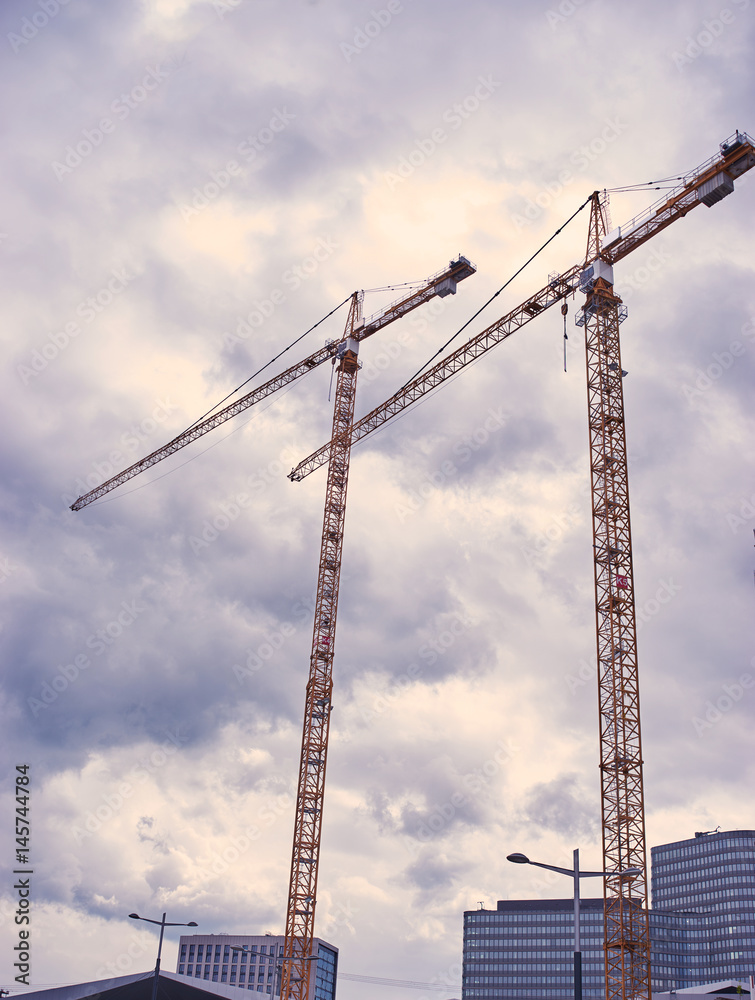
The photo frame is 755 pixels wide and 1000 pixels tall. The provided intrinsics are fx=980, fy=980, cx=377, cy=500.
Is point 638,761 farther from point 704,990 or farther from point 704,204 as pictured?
point 704,204

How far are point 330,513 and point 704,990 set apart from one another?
53982mm

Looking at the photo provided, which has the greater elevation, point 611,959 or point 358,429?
point 358,429

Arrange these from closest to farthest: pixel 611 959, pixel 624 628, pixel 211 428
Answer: pixel 611 959, pixel 624 628, pixel 211 428

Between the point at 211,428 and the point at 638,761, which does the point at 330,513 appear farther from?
the point at 638,761

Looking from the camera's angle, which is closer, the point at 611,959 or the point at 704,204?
the point at 611,959

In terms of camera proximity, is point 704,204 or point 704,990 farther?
point 704,990

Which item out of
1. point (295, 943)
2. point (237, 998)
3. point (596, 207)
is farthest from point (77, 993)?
point (596, 207)

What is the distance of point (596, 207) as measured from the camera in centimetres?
8538

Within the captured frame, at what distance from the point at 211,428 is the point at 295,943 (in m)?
61.0

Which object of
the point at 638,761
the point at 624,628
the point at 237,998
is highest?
the point at 624,628

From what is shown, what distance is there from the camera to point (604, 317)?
83.4 metres

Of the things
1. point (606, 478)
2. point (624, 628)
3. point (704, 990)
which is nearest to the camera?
point (624, 628)

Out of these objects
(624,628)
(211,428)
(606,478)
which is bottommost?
(624,628)

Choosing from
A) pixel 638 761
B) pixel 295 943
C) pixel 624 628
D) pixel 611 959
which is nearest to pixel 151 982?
pixel 295 943
